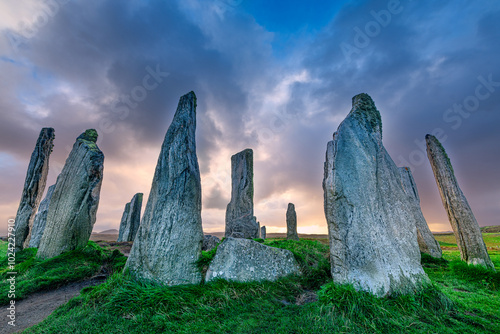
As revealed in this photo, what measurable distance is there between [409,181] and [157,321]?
13999mm

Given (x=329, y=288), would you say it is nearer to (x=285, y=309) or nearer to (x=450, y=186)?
(x=285, y=309)

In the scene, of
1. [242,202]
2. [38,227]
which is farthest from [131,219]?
[242,202]

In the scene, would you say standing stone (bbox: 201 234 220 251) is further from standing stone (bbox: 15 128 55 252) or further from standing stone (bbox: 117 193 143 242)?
standing stone (bbox: 117 193 143 242)

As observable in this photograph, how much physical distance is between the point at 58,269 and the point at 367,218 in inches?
332

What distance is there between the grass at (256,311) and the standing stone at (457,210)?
362 centimetres

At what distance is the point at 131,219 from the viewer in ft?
63.5

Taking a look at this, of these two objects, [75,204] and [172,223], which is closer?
[172,223]

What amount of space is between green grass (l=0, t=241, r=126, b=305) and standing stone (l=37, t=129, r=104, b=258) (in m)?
0.48

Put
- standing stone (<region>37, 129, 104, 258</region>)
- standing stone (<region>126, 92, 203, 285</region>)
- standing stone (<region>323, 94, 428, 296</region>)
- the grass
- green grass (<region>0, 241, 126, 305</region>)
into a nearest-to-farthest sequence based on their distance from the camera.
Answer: the grass
standing stone (<region>323, 94, 428, 296</region>)
standing stone (<region>126, 92, 203, 285</region>)
green grass (<region>0, 241, 126, 305</region>)
standing stone (<region>37, 129, 104, 258</region>)

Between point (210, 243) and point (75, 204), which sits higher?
point (75, 204)

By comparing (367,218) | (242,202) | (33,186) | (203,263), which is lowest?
(203,263)

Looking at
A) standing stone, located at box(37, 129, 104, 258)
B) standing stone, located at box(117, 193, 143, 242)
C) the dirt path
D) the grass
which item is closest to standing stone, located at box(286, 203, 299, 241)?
standing stone, located at box(117, 193, 143, 242)

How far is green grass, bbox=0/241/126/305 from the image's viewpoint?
571 centimetres

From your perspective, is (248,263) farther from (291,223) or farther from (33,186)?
(291,223)
